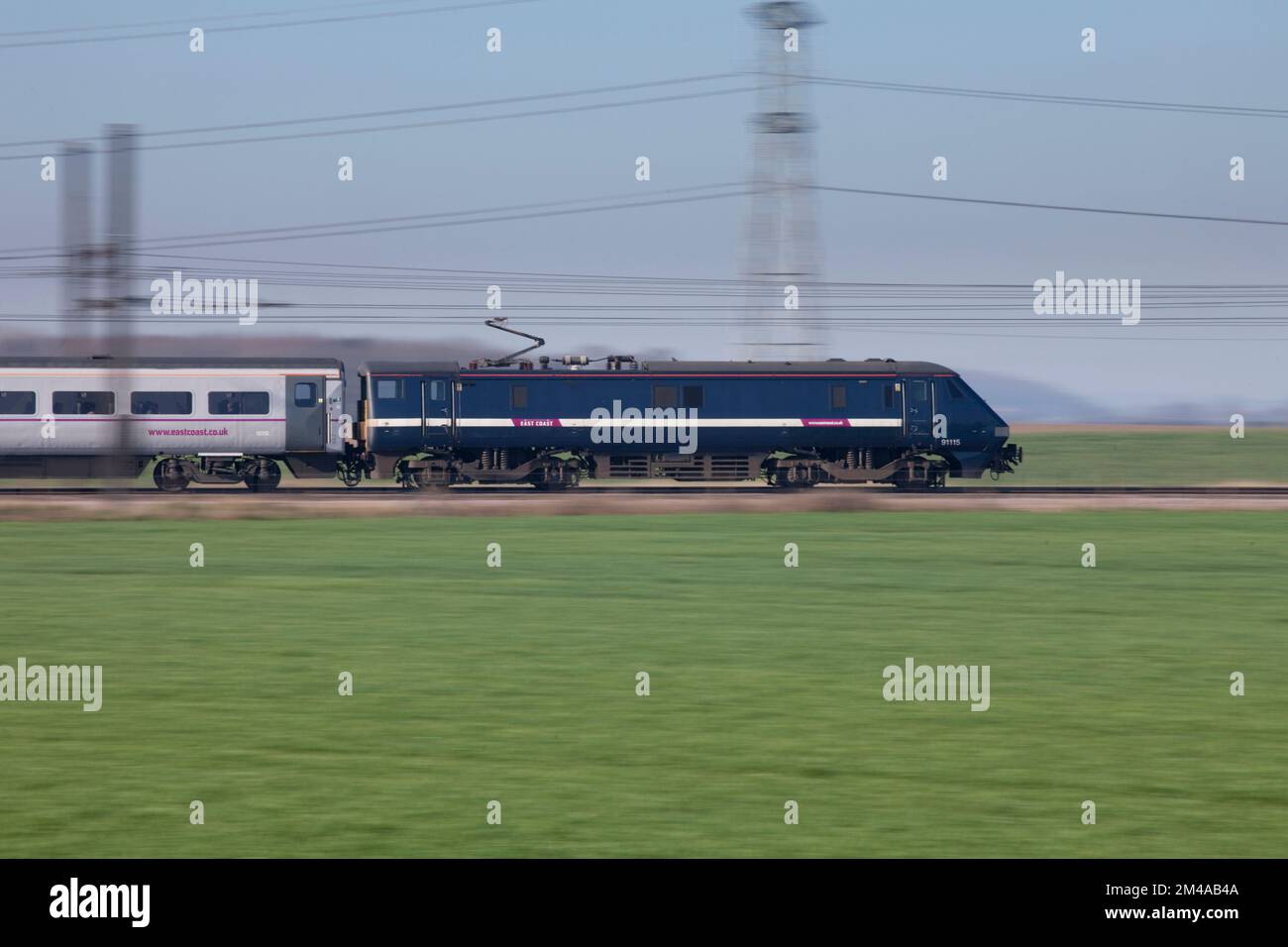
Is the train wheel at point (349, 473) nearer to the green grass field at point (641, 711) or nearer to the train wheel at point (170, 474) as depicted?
the train wheel at point (170, 474)

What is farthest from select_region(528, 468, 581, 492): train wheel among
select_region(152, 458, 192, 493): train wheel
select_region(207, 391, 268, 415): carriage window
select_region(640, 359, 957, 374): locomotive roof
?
select_region(152, 458, 192, 493): train wheel

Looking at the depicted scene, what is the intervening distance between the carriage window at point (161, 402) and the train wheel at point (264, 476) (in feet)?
8.67

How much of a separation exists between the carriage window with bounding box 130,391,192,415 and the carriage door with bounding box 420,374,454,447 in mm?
6181

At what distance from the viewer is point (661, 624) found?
17.0 metres

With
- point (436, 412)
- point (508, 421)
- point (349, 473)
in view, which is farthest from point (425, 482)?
point (508, 421)

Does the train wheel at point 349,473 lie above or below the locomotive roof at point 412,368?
below

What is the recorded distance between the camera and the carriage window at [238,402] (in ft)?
133

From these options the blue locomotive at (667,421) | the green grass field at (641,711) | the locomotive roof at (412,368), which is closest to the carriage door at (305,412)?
the blue locomotive at (667,421)

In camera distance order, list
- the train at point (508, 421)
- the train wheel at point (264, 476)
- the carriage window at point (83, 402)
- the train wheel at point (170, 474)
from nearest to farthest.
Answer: the carriage window at point (83, 402)
the train at point (508, 421)
the train wheel at point (170, 474)
the train wheel at point (264, 476)

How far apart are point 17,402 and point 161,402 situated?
372 cm

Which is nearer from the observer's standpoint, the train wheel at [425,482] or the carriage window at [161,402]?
the carriage window at [161,402]

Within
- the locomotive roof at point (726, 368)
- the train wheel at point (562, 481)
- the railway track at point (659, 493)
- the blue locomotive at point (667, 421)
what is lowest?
the railway track at point (659, 493)

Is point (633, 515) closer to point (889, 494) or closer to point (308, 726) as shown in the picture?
point (889, 494)

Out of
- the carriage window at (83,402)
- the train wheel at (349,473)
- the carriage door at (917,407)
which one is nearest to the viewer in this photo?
the carriage window at (83,402)
